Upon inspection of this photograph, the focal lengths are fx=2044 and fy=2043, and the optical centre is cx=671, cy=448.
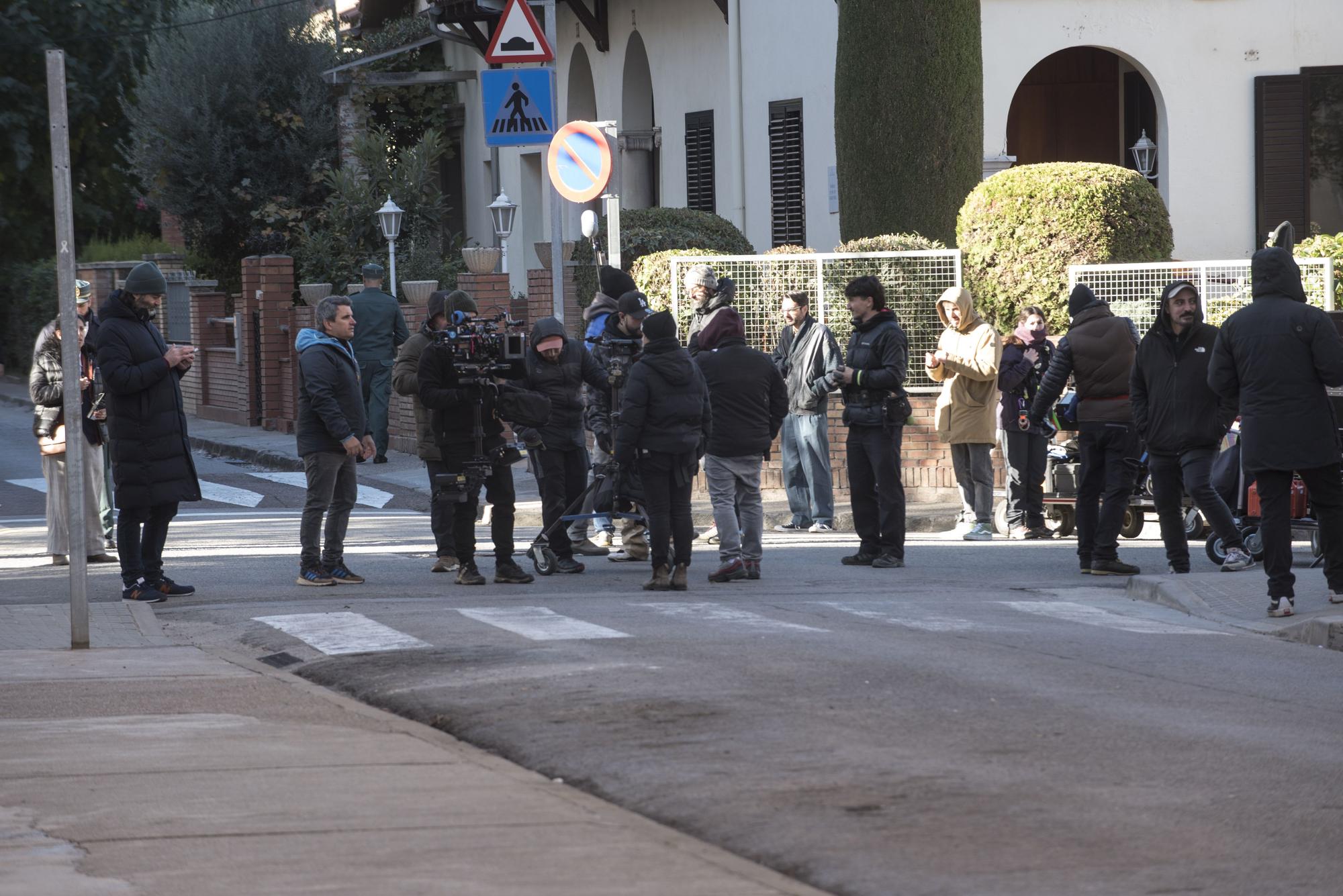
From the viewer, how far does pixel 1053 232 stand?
18.8 metres

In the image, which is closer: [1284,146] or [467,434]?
[467,434]

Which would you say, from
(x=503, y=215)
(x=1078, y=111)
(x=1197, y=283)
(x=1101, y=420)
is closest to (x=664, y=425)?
(x=1101, y=420)

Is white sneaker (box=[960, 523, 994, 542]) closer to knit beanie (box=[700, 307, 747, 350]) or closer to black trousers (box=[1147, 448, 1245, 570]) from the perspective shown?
black trousers (box=[1147, 448, 1245, 570])

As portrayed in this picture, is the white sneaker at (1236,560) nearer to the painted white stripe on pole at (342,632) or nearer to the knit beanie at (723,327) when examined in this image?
the knit beanie at (723,327)

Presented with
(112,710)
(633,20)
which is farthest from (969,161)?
(112,710)

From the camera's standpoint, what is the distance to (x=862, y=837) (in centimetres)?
585

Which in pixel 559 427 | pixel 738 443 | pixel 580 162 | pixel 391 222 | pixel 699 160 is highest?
pixel 699 160

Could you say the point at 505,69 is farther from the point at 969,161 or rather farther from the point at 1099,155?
the point at 1099,155

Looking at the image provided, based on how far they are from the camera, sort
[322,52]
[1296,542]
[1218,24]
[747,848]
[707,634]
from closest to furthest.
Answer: [747,848] < [707,634] < [1296,542] < [1218,24] < [322,52]

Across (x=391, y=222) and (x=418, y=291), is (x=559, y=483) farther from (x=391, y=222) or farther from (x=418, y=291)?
(x=391, y=222)

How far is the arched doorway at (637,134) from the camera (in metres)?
30.8

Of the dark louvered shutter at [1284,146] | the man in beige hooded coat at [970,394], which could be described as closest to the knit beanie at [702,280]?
the man in beige hooded coat at [970,394]

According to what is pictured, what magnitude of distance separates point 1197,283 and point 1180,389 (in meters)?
5.92

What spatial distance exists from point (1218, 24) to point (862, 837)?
19.6m
